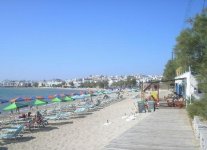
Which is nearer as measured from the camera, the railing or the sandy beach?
the railing

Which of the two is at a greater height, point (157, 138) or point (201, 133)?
point (201, 133)

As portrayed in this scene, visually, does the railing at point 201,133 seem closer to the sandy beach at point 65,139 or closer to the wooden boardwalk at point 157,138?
the wooden boardwalk at point 157,138

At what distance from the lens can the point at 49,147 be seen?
46.7 ft

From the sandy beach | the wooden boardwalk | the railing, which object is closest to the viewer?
the railing

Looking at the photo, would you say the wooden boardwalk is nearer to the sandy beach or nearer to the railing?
the railing

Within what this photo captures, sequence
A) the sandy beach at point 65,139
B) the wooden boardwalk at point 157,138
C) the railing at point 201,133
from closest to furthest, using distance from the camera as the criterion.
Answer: the railing at point 201,133 → the wooden boardwalk at point 157,138 → the sandy beach at point 65,139

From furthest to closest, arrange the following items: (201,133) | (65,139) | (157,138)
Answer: (65,139) → (157,138) → (201,133)

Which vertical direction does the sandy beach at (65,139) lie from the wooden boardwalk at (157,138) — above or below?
below

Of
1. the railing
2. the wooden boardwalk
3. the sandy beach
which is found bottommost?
the sandy beach

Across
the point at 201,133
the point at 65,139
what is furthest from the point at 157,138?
the point at 65,139

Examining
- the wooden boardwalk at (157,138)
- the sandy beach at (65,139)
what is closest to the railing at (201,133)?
the wooden boardwalk at (157,138)

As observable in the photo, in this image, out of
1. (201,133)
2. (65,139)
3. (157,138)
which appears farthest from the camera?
(65,139)

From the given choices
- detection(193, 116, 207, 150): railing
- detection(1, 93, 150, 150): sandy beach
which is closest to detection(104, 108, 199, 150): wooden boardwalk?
detection(193, 116, 207, 150): railing

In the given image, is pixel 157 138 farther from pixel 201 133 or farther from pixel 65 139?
pixel 65 139
